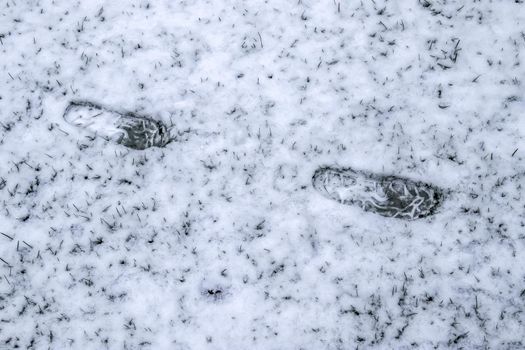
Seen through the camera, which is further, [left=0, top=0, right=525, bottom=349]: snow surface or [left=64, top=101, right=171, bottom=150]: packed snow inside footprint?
[left=64, top=101, right=171, bottom=150]: packed snow inside footprint

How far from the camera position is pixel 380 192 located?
465 centimetres

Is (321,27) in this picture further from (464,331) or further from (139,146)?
(464,331)

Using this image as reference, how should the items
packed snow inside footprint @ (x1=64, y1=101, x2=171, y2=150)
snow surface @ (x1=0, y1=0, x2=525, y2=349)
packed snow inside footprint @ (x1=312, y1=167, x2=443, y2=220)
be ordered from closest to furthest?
snow surface @ (x1=0, y1=0, x2=525, y2=349), packed snow inside footprint @ (x1=312, y1=167, x2=443, y2=220), packed snow inside footprint @ (x1=64, y1=101, x2=171, y2=150)

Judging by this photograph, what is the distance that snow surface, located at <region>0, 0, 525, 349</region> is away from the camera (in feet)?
13.6

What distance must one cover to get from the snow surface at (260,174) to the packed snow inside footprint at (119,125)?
0.44 ft

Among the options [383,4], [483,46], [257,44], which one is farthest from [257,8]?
[483,46]

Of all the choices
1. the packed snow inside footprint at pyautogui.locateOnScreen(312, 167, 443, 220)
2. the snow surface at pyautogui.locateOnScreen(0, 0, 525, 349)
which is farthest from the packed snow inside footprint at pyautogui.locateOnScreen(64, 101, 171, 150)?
the packed snow inside footprint at pyautogui.locateOnScreen(312, 167, 443, 220)

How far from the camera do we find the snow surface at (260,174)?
4.15 metres

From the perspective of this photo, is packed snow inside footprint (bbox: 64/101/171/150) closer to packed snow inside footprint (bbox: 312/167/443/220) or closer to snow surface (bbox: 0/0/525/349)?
snow surface (bbox: 0/0/525/349)

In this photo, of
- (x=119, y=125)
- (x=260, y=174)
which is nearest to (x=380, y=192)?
(x=260, y=174)

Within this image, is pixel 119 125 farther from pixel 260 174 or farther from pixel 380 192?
pixel 380 192

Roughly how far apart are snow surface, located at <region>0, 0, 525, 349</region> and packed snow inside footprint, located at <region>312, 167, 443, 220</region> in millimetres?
110

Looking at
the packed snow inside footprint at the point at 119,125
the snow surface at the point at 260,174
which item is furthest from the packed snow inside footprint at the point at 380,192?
the packed snow inside footprint at the point at 119,125

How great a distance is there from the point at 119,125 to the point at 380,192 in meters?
3.23
